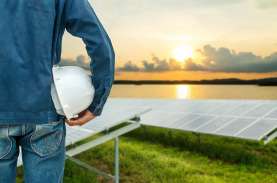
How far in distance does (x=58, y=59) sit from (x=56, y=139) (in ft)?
1.16

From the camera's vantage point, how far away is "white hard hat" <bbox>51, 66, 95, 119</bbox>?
6.53 feet

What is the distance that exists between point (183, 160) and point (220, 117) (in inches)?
52.8

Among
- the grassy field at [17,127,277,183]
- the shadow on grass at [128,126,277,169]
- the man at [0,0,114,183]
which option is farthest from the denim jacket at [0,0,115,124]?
the shadow on grass at [128,126,277,169]

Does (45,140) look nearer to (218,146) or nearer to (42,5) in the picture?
(42,5)

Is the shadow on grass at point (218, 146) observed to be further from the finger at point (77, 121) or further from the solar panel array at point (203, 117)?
the finger at point (77, 121)

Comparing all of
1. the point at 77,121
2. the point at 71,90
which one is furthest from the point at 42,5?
the point at 77,121

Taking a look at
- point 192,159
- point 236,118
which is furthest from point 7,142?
point 192,159

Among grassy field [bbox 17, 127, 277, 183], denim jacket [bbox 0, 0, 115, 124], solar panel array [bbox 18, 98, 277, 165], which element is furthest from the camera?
grassy field [bbox 17, 127, 277, 183]

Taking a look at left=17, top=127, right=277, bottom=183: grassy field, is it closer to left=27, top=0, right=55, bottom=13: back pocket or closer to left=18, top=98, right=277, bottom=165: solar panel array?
left=18, top=98, right=277, bottom=165: solar panel array

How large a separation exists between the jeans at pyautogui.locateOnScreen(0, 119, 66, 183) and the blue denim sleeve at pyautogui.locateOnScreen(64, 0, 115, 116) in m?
0.25

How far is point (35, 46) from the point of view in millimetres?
1885

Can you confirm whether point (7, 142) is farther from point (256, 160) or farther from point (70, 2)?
point (256, 160)

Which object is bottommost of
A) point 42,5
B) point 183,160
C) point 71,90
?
point 183,160

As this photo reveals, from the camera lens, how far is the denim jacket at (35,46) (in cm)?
186
